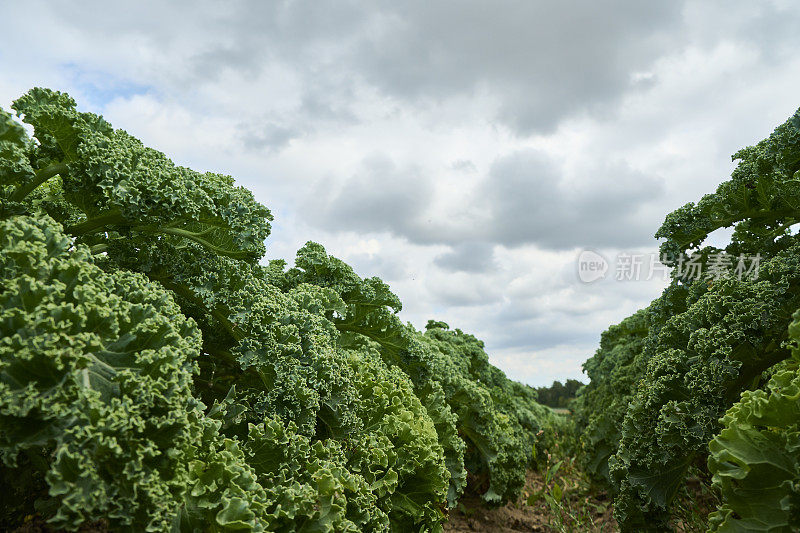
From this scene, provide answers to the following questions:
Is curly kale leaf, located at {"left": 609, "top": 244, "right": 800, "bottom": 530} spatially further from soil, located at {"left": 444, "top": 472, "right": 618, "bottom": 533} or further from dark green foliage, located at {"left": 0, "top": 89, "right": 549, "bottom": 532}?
soil, located at {"left": 444, "top": 472, "right": 618, "bottom": 533}

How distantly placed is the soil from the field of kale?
165cm

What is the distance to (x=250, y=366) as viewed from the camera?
4.52 meters

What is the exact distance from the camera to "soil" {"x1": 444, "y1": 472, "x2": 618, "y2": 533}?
30.8 ft

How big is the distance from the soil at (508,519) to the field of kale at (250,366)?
1652 millimetres

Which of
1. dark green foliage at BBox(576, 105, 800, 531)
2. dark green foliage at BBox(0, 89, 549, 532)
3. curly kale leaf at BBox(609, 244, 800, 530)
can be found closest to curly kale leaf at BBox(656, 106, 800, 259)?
dark green foliage at BBox(576, 105, 800, 531)

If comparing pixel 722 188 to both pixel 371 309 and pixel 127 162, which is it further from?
pixel 127 162

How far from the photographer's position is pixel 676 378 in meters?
5.99

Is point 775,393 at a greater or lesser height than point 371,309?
lesser

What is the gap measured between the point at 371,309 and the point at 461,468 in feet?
8.13

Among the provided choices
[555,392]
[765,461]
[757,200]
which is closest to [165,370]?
[765,461]

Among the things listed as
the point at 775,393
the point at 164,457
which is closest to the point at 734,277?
the point at 775,393

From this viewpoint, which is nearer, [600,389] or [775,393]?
[775,393]

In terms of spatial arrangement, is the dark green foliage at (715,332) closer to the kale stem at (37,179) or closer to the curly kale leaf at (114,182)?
the curly kale leaf at (114,182)

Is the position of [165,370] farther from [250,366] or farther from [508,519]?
[508,519]
